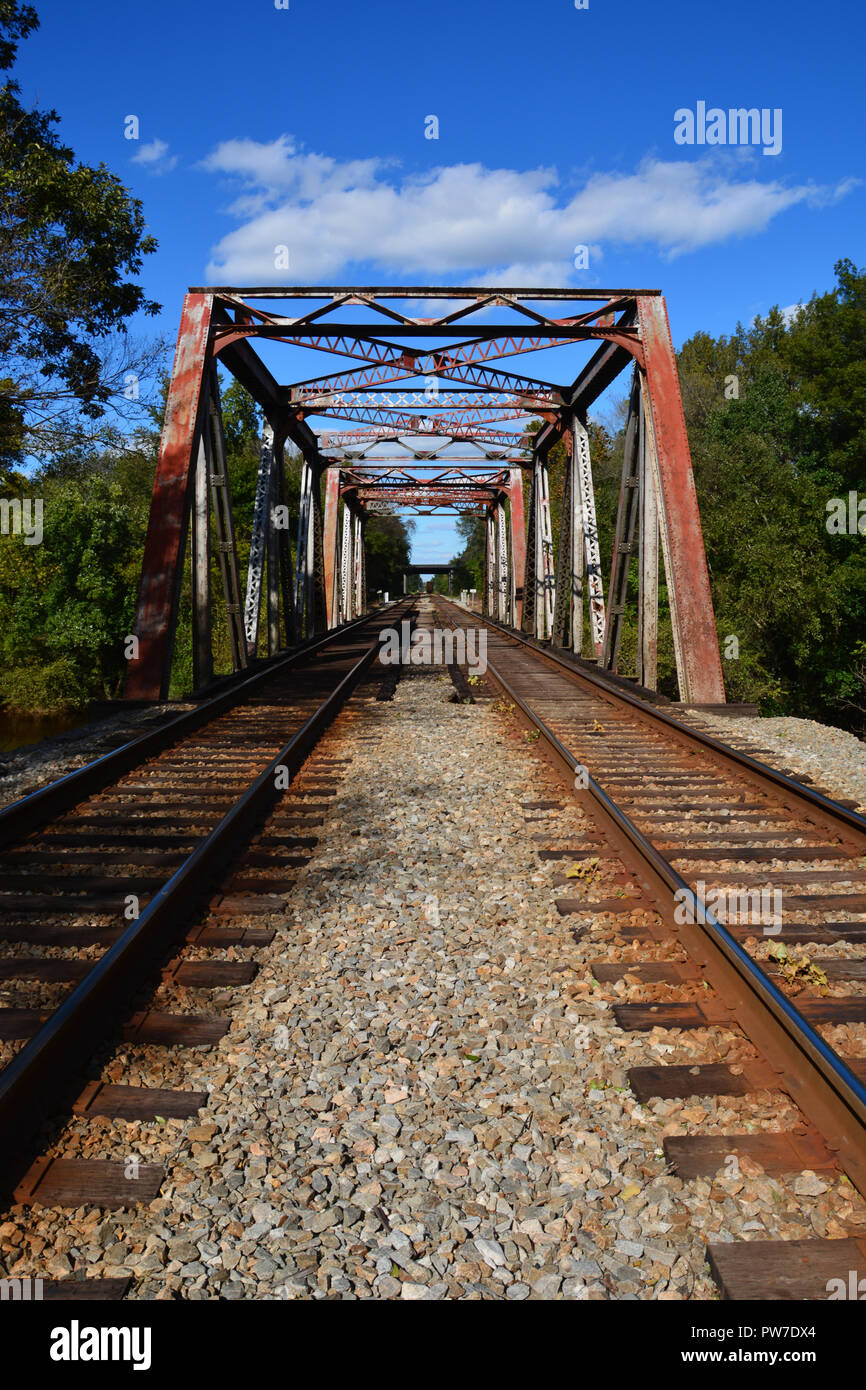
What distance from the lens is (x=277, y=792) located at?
6746 millimetres

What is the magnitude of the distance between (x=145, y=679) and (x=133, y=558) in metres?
28.0

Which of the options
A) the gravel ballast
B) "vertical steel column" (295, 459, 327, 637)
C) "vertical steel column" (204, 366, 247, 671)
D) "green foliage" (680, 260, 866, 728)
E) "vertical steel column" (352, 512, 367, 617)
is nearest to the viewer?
the gravel ballast

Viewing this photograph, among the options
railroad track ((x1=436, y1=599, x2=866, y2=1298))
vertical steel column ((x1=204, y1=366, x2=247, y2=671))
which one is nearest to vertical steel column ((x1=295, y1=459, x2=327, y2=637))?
vertical steel column ((x1=204, y1=366, x2=247, y2=671))

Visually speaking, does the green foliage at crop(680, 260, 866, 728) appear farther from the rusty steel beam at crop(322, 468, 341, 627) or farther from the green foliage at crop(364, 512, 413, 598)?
the green foliage at crop(364, 512, 413, 598)

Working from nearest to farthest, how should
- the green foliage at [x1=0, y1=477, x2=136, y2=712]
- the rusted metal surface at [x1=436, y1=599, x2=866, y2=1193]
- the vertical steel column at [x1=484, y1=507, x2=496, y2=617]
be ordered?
1. the rusted metal surface at [x1=436, y1=599, x2=866, y2=1193]
2. the green foliage at [x1=0, y1=477, x2=136, y2=712]
3. the vertical steel column at [x1=484, y1=507, x2=496, y2=617]

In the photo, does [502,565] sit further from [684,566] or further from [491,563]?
[684,566]

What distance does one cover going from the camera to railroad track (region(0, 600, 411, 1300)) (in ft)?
8.46

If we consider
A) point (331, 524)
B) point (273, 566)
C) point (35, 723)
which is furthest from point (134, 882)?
point (35, 723)

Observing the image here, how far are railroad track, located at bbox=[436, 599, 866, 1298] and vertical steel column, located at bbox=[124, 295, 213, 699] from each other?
560 centimetres

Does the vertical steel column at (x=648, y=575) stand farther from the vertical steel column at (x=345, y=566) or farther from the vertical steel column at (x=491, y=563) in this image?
the vertical steel column at (x=491, y=563)

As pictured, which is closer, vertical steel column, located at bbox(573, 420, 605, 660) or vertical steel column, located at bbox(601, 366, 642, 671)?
vertical steel column, located at bbox(601, 366, 642, 671)

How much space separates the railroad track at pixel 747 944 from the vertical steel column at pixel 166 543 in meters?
5.60

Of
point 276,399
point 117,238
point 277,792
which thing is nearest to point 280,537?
point 276,399
